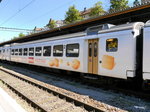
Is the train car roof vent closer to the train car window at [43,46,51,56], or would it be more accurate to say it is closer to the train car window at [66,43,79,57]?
the train car window at [66,43,79,57]

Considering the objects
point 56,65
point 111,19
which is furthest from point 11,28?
point 111,19

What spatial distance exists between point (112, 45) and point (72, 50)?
10.7 ft

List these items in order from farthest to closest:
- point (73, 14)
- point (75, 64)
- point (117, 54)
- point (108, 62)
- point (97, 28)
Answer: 1. point (73, 14)
2. point (75, 64)
3. point (97, 28)
4. point (108, 62)
5. point (117, 54)

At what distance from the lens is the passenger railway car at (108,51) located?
22.4 feet

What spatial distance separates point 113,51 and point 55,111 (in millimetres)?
3876

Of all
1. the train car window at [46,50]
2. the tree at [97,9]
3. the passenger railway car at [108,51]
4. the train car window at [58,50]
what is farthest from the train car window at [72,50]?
the tree at [97,9]

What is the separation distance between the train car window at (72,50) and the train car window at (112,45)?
94.5 inches

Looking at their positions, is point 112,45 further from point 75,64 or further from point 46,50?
point 46,50

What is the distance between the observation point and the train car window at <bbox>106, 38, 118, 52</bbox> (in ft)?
24.8

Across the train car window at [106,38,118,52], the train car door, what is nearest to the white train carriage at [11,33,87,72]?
the train car door

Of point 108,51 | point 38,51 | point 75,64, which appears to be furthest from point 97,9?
point 108,51

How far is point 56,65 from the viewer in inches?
467

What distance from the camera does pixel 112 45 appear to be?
7.72 meters

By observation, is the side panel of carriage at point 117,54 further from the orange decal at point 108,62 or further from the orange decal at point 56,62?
the orange decal at point 56,62
